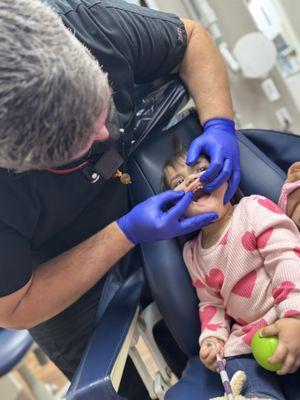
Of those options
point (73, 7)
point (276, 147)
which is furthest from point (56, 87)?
point (276, 147)

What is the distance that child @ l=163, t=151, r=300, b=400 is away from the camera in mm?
976

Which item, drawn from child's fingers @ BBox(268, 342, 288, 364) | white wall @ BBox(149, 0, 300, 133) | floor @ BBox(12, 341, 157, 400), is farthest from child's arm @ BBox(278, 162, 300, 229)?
floor @ BBox(12, 341, 157, 400)

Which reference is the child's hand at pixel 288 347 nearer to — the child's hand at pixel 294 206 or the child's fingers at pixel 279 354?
the child's fingers at pixel 279 354

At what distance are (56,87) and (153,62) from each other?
0.54 meters

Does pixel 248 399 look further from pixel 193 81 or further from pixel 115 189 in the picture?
pixel 193 81

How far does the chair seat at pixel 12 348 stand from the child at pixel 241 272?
2.76ft

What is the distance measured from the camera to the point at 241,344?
1.05m

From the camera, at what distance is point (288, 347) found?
2.97ft

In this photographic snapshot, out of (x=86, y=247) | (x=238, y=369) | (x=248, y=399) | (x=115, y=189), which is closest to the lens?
(x=248, y=399)

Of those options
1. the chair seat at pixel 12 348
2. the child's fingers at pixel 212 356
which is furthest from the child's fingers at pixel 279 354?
the chair seat at pixel 12 348

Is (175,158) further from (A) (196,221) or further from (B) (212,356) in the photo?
(B) (212,356)

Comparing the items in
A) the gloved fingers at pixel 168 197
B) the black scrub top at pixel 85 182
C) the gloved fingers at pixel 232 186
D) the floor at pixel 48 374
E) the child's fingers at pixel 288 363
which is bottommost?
the floor at pixel 48 374

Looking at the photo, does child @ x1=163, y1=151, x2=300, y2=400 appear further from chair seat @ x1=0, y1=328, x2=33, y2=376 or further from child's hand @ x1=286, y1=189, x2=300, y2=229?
chair seat @ x1=0, y1=328, x2=33, y2=376

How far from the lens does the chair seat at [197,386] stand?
3.38 ft
